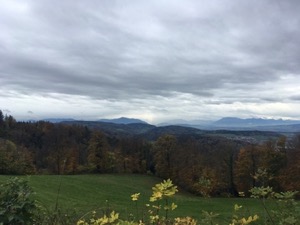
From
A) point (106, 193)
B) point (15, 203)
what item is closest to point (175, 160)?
point (106, 193)

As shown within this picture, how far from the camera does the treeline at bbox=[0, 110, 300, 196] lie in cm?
3941

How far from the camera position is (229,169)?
44719 mm

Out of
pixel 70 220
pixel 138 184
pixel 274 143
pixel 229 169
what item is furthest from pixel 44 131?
pixel 70 220

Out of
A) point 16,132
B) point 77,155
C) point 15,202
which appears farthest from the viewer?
point 16,132

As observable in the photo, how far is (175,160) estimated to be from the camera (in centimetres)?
4969

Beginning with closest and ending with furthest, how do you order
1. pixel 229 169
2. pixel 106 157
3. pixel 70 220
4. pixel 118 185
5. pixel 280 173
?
pixel 70 220 < pixel 280 173 < pixel 118 185 < pixel 229 169 < pixel 106 157

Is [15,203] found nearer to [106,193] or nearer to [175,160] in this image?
[106,193]

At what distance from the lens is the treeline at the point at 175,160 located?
39406 millimetres

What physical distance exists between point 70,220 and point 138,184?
42145 mm

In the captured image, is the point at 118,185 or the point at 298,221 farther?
the point at 118,185

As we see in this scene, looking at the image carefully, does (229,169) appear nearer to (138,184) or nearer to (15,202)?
(138,184)

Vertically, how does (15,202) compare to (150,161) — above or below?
above

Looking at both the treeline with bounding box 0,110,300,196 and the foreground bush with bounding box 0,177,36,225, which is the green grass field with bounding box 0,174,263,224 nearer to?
the treeline with bounding box 0,110,300,196

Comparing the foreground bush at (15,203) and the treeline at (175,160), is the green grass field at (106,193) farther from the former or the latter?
the foreground bush at (15,203)
